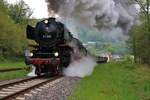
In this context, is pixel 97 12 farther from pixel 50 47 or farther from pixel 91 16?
pixel 50 47

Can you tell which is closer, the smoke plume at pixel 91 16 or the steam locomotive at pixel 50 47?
the steam locomotive at pixel 50 47

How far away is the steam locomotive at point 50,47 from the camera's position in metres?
25.4

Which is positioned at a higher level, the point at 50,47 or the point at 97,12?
the point at 97,12

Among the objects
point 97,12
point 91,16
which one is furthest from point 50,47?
point 97,12

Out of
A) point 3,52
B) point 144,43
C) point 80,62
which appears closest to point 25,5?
point 3,52

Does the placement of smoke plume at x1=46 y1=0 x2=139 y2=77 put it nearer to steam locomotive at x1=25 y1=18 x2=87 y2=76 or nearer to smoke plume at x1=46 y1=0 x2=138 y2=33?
smoke plume at x1=46 y1=0 x2=138 y2=33

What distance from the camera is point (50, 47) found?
26.0 metres

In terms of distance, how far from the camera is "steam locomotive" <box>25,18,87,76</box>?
2539 cm

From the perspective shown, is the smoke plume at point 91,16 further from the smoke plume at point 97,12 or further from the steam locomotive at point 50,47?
the steam locomotive at point 50,47

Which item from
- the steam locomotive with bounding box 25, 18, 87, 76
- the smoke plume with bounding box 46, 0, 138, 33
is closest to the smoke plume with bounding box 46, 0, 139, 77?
the smoke plume with bounding box 46, 0, 138, 33

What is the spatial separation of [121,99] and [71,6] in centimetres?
1179

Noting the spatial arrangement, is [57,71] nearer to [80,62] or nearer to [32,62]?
[32,62]

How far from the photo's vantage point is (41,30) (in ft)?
85.8

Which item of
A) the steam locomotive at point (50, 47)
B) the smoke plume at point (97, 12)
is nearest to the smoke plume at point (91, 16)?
the smoke plume at point (97, 12)
